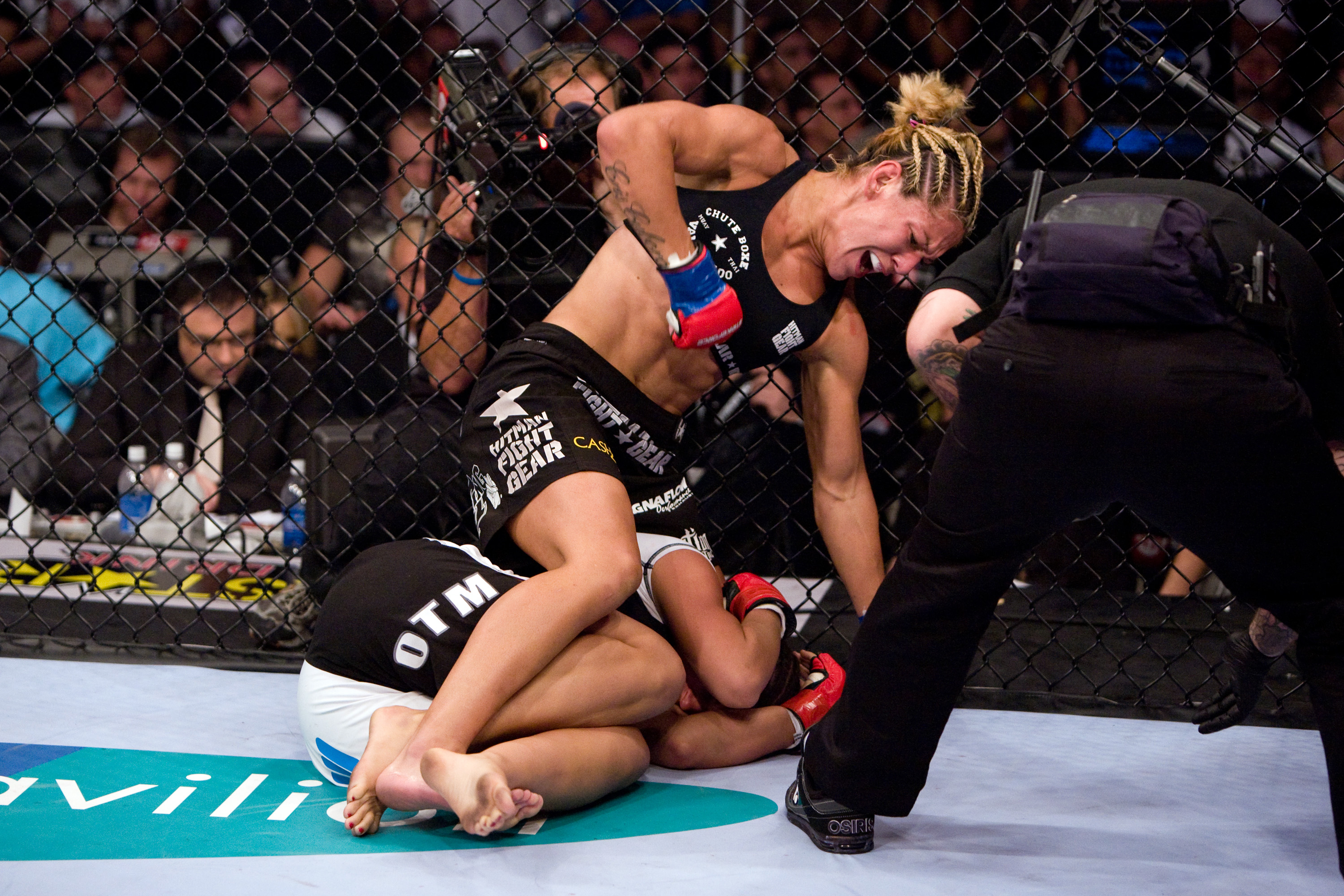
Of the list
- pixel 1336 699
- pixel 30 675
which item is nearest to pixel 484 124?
pixel 30 675

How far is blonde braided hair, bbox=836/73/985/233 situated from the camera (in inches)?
60.7

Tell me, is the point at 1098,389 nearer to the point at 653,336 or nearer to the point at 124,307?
the point at 653,336

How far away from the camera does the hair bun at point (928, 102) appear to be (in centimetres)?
159

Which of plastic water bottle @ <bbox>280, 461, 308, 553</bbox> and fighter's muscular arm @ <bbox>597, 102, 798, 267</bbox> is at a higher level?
fighter's muscular arm @ <bbox>597, 102, 798, 267</bbox>

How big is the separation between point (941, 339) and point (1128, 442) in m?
0.38

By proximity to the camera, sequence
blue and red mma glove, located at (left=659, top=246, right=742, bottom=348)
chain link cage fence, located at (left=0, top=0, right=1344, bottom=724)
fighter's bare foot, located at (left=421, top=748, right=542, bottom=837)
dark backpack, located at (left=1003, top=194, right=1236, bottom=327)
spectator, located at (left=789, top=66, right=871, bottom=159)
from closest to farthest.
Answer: dark backpack, located at (left=1003, top=194, right=1236, bottom=327) < fighter's bare foot, located at (left=421, top=748, right=542, bottom=837) < blue and red mma glove, located at (left=659, top=246, right=742, bottom=348) < chain link cage fence, located at (left=0, top=0, right=1344, bottom=724) < spectator, located at (left=789, top=66, right=871, bottom=159)

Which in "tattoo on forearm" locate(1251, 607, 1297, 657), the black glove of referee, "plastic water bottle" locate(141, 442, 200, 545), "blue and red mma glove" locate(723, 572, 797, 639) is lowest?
the black glove of referee

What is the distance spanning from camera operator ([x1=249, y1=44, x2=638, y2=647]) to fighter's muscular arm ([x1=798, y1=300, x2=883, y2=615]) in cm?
64

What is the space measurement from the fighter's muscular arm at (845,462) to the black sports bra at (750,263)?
0.07 m

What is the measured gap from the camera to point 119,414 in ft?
10.7

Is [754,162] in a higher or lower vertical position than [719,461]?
higher

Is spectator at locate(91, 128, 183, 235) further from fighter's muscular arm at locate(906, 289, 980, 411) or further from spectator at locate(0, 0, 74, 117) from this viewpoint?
fighter's muscular arm at locate(906, 289, 980, 411)

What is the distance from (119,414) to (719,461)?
6.30 ft

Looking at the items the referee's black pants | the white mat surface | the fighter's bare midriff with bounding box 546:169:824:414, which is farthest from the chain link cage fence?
the referee's black pants
